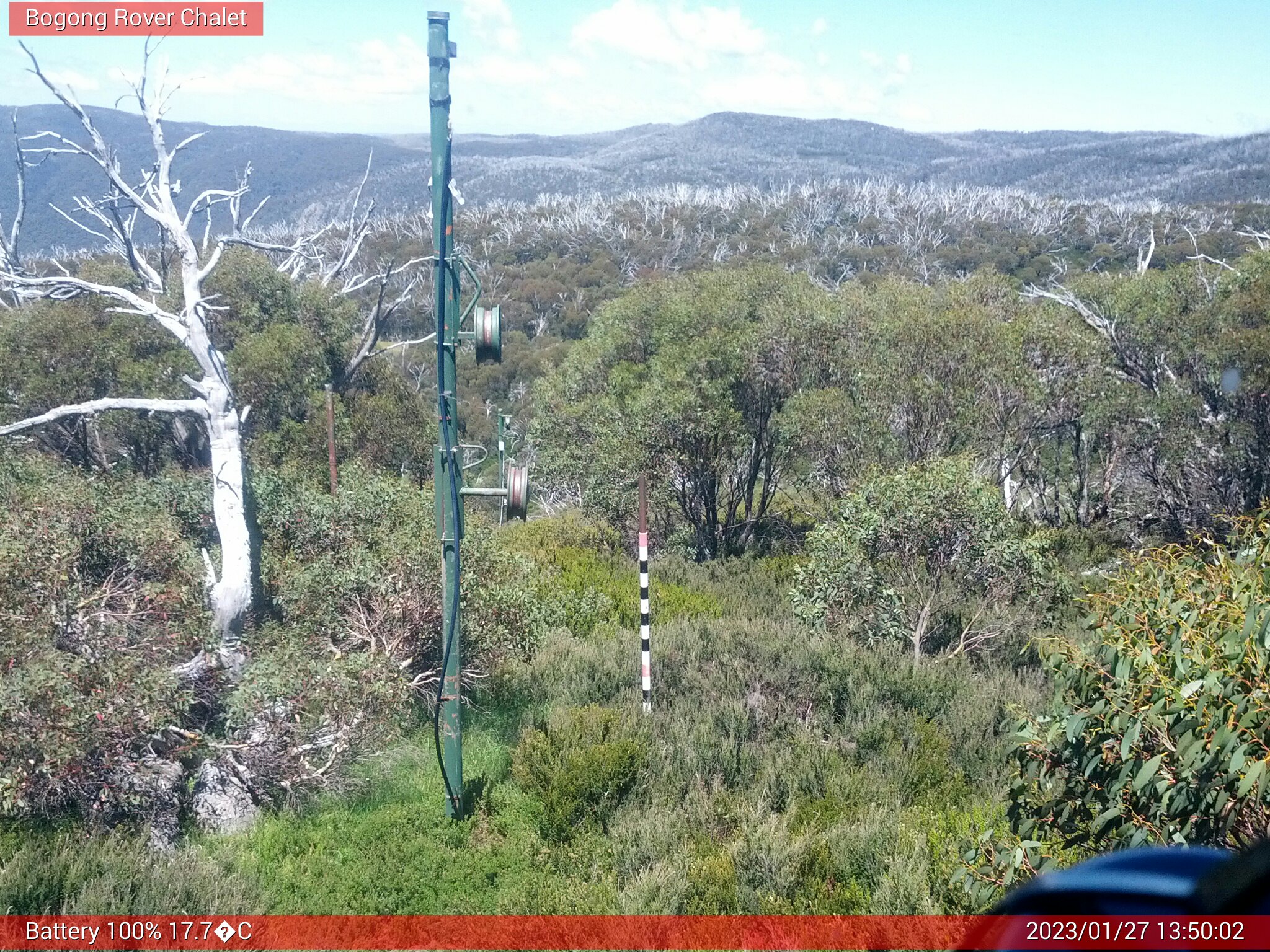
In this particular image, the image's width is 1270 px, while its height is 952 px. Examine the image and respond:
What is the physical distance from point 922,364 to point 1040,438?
12.4 ft

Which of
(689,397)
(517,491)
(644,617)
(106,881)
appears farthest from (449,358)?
(689,397)

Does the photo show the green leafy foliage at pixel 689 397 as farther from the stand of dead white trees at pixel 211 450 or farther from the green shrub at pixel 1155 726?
the green shrub at pixel 1155 726

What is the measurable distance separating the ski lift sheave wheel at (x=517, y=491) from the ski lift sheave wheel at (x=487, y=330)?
0.75m

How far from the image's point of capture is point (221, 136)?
149 meters

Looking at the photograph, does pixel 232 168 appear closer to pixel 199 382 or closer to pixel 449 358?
pixel 199 382

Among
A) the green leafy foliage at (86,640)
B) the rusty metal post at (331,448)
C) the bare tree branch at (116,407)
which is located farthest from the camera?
the rusty metal post at (331,448)

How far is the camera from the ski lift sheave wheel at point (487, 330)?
237 inches

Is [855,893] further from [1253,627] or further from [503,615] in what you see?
[503,615]

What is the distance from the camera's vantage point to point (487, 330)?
19.8ft

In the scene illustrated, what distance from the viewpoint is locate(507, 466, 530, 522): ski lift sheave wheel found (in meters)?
6.30

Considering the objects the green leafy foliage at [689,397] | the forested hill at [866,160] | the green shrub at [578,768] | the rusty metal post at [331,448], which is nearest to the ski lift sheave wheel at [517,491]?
the green shrub at [578,768]

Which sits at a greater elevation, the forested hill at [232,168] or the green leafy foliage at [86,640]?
the forested hill at [232,168]

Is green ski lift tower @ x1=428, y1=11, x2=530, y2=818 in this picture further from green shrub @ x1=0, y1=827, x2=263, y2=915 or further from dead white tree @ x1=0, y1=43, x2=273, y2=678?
dead white tree @ x1=0, y1=43, x2=273, y2=678

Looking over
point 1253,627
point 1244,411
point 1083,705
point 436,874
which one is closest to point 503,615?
point 436,874
